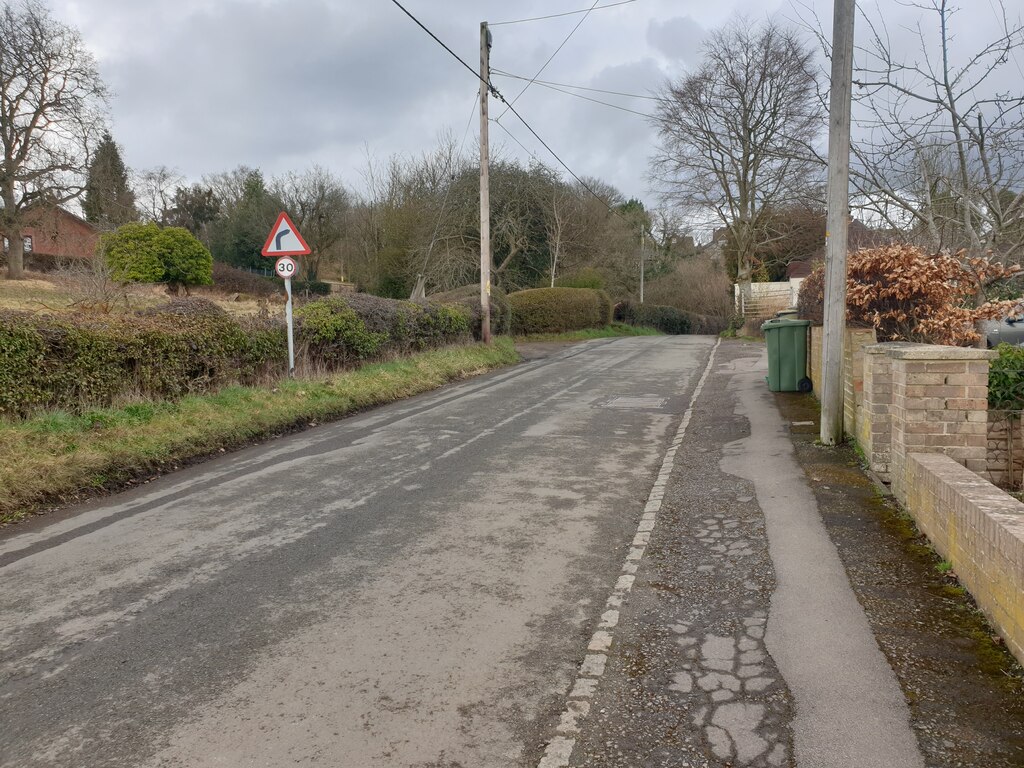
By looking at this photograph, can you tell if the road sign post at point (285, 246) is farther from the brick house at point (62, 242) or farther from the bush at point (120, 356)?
the brick house at point (62, 242)

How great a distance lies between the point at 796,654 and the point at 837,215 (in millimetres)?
5850

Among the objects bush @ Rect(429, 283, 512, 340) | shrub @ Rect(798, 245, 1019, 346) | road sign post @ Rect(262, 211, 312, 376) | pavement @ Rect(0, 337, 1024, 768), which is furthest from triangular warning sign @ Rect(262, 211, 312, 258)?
bush @ Rect(429, 283, 512, 340)

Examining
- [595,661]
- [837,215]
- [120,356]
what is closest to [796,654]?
[595,661]

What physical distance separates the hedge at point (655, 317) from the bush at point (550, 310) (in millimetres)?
9499

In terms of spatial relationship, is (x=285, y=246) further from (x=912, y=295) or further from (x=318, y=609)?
(x=912, y=295)

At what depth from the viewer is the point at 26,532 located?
603 centimetres

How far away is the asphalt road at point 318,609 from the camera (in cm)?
312

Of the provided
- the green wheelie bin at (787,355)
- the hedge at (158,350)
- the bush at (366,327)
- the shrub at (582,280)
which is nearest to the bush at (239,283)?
the shrub at (582,280)

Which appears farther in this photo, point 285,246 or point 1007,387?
point 285,246

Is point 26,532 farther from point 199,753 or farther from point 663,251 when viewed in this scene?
point 663,251

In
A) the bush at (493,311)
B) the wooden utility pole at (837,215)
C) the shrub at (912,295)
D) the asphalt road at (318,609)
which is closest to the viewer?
the asphalt road at (318,609)

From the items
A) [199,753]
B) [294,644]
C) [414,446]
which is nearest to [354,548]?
[294,644]

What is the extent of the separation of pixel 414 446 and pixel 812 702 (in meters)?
6.51

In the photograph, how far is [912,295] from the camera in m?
10.2
